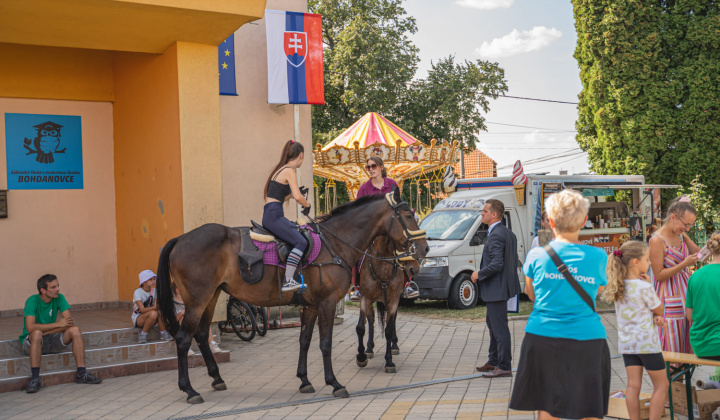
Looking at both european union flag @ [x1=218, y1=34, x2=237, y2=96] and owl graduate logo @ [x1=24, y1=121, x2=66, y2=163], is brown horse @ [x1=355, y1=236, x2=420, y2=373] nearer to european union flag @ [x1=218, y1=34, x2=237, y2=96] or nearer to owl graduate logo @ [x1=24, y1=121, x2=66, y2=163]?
european union flag @ [x1=218, y1=34, x2=237, y2=96]

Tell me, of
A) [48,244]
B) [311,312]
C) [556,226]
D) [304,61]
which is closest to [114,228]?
[48,244]

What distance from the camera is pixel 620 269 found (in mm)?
4848

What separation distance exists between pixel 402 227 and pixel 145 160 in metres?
4.70

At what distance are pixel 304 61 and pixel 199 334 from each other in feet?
19.5

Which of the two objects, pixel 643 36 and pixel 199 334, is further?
pixel 643 36

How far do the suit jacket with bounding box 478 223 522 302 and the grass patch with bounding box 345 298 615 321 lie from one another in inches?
191

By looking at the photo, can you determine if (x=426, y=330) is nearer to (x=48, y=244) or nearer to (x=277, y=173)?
(x=277, y=173)

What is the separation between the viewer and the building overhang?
7578 mm

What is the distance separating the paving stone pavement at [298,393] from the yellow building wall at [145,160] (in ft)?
7.24

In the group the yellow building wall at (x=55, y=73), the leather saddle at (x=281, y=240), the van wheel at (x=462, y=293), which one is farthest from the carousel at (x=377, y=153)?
the leather saddle at (x=281, y=240)

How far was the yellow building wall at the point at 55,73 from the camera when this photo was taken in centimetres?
1028

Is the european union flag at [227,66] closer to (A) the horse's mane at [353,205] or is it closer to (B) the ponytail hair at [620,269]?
(A) the horse's mane at [353,205]

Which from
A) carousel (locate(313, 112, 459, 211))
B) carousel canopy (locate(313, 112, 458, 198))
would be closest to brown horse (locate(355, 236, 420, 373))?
carousel (locate(313, 112, 459, 211))

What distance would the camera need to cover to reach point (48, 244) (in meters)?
10.5
